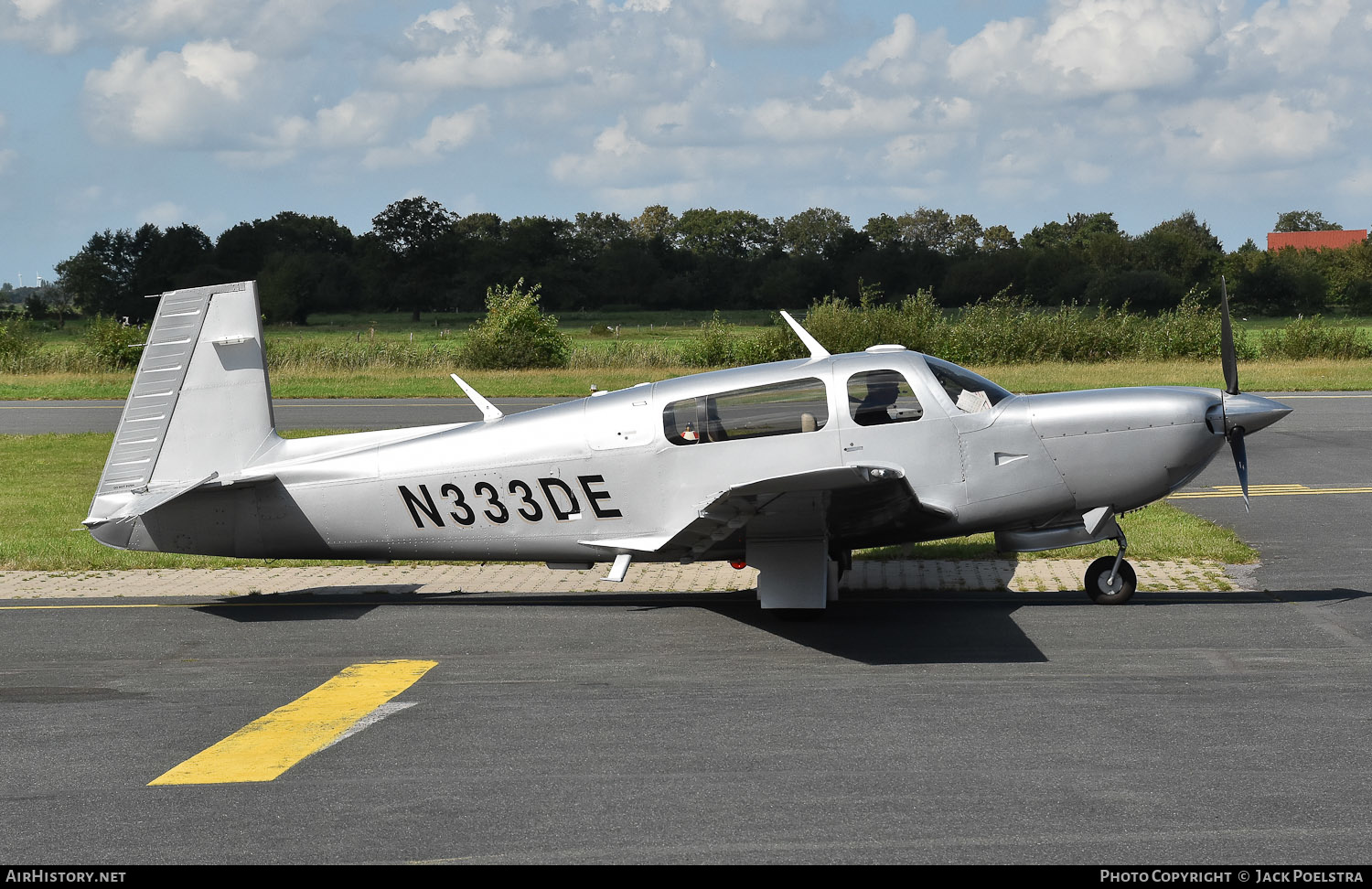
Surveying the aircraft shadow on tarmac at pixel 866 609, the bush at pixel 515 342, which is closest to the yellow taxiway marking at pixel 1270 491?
the aircraft shadow on tarmac at pixel 866 609

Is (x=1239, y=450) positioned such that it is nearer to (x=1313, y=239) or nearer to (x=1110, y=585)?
(x=1110, y=585)

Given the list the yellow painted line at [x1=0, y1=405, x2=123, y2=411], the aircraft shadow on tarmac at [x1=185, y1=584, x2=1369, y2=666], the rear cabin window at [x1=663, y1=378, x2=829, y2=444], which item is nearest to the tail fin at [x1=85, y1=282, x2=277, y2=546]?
the aircraft shadow on tarmac at [x1=185, y1=584, x2=1369, y2=666]

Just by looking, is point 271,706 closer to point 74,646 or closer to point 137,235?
point 74,646

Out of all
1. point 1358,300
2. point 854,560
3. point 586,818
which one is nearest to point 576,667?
point 586,818

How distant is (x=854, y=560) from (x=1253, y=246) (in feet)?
374

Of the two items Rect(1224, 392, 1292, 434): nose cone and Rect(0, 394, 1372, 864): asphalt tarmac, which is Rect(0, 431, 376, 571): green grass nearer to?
Rect(0, 394, 1372, 864): asphalt tarmac

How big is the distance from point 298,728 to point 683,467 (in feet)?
11.7

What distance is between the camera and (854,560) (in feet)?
41.5

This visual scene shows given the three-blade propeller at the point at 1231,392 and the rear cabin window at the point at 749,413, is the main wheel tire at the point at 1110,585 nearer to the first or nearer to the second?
the three-blade propeller at the point at 1231,392

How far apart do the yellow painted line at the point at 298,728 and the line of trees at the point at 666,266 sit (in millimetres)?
78811

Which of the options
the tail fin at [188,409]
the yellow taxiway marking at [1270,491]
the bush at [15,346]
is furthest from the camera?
the bush at [15,346]

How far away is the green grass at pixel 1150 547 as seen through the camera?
12.4m

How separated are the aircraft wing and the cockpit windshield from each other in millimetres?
847

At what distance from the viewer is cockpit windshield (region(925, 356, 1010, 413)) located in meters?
9.46
